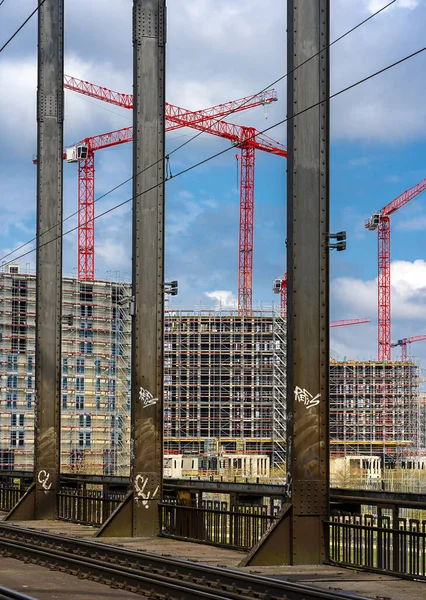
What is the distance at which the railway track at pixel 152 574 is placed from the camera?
12867 millimetres

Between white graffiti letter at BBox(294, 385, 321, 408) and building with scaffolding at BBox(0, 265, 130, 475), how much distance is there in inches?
4211

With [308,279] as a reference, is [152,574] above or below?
below

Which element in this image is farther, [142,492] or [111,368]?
[111,368]

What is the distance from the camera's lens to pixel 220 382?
490 feet

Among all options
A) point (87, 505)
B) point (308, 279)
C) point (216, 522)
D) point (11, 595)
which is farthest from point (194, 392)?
point (11, 595)

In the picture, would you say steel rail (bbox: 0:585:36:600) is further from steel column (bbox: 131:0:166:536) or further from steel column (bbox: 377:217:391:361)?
steel column (bbox: 377:217:391:361)

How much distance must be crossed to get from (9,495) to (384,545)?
17.9m

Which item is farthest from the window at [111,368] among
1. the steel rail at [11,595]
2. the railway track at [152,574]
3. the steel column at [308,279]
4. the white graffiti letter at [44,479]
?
the steel rail at [11,595]

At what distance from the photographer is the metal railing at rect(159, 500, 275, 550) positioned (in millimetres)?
18719

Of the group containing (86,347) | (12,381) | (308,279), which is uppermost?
(86,347)

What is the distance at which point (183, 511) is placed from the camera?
21.2 meters

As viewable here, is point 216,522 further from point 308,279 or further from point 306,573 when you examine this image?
point 308,279

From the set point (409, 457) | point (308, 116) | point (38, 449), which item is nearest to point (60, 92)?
point (38, 449)

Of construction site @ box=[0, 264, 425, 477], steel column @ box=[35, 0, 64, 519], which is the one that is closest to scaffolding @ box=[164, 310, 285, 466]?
construction site @ box=[0, 264, 425, 477]
